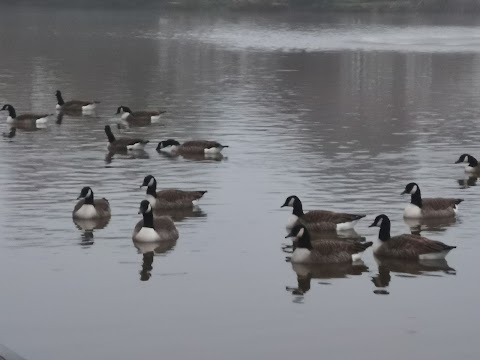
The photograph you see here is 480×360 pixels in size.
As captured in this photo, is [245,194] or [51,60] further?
[51,60]

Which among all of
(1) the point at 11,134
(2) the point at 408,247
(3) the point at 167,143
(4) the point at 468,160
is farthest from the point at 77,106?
(2) the point at 408,247

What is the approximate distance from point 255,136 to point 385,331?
21428mm

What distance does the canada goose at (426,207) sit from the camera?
2534 cm

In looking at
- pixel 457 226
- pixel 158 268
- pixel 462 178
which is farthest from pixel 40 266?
pixel 462 178

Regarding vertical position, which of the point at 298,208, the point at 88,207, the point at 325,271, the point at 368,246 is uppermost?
the point at 298,208

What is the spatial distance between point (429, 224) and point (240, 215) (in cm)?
418

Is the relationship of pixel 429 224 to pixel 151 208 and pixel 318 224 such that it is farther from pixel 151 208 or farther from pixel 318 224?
pixel 151 208

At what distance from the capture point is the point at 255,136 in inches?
1512

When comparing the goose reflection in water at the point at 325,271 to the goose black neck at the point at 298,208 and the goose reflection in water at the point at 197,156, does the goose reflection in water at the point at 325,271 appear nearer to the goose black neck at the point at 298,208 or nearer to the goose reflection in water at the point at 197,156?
the goose black neck at the point at 298,208

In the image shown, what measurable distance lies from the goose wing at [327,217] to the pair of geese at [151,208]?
2805 mm

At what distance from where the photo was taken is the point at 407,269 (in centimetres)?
2145

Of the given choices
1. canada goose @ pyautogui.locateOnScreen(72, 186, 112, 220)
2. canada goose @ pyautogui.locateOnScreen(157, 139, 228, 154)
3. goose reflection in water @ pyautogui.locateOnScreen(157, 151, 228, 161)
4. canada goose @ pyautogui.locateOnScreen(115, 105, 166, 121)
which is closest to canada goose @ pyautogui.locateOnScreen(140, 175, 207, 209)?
canada goose @ pyautogui.locateOnScreen(72, 186, 112, 220)

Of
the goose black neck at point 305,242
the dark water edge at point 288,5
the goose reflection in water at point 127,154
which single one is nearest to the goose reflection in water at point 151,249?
the goose black neck at point 305,242

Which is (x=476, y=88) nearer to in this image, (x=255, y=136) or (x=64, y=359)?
(x=255, y=136)
